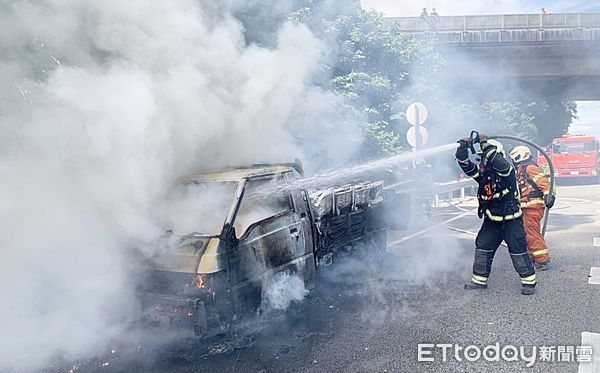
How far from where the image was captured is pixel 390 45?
11578 millimetres

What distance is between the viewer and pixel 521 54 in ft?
61.4

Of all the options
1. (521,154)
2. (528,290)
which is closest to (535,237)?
(521,154)

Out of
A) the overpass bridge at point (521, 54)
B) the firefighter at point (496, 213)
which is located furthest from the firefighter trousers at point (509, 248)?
the overpass bridge at point (521, 54)

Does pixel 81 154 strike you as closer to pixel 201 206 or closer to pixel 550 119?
pixel 201 206

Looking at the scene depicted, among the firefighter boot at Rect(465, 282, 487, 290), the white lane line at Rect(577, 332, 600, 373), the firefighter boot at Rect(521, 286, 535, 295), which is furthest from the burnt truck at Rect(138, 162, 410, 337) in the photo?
the white lane line at Rect(577, 332, 600, 373)

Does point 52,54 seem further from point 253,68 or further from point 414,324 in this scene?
point 414,324

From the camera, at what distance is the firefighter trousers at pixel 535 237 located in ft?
22.4

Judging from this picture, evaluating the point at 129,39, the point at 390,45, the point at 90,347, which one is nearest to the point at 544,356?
the point at 90,347

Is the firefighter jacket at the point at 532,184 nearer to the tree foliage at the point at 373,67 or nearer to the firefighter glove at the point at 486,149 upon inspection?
the firefighter glove at the point at 486,149

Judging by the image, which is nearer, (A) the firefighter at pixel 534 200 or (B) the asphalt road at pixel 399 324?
(B) the asphalt road at pixel 399 324

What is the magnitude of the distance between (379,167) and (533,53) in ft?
43.2

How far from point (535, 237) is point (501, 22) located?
1677cm

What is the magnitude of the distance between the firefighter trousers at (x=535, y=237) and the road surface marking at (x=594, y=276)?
0.54 m

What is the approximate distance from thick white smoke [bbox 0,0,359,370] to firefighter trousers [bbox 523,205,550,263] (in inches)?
179
